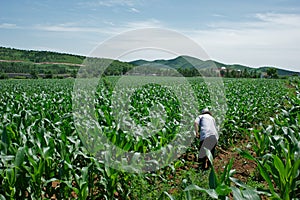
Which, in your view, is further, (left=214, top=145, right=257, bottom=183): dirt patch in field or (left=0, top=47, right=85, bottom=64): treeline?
(left=0, top=47, right=85, bottom=64): treeline

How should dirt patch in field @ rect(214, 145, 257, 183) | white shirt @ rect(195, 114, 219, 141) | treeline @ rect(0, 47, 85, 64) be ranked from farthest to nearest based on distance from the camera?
treeline @ rect(0, 47, 85, 64) < white shirt @ rect(195, 114, 219, 141) < dirt patch in field @ rect(214, 145, 257, 183)

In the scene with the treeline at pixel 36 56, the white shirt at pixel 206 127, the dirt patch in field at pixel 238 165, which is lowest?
the dirt patch in field at pixel 238 165

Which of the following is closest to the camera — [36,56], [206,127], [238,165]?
[206,127]

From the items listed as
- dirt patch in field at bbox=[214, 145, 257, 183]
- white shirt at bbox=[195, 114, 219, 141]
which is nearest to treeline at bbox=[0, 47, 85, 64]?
dirt patch in field at bbox=[214, 145, 257, 183]

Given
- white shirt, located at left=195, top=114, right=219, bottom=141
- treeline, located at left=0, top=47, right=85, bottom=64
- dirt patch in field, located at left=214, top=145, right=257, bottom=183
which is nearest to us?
dirt patch in field, located at left=214, top=145, right=257, bottom=183

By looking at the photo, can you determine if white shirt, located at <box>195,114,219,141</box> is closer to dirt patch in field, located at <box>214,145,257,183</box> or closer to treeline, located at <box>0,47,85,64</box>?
dirt patch in field, located at <box>214,145,257,183</box>

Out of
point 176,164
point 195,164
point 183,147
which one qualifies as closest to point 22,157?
point 176,164

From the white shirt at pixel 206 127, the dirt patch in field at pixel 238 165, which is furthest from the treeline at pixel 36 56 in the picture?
the white shirt at pixel 206 127

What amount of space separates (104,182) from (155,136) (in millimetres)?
2347

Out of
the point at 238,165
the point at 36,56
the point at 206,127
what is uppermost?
the point at 36,56

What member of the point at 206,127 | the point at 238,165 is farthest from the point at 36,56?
the point at 238,165

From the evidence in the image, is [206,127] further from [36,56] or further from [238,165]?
[36,56]

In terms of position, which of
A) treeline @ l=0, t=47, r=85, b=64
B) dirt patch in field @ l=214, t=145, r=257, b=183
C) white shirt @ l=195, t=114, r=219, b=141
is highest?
treeline @ l=0, t=47, r=85, b=64

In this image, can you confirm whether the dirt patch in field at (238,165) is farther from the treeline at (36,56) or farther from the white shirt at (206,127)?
the treeline at (36,56)
